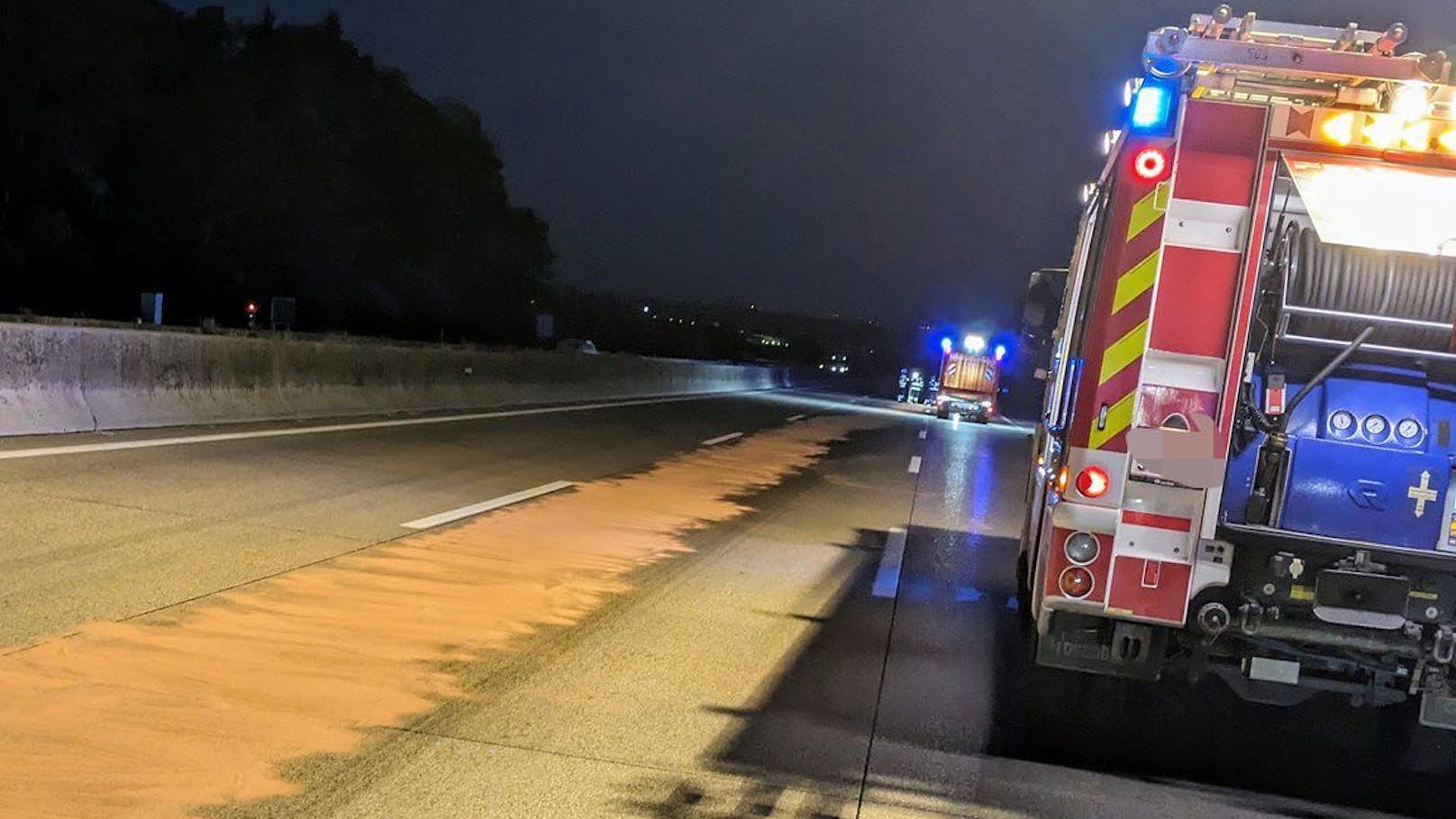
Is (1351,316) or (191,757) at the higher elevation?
(1351,316)

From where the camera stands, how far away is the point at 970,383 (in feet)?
145

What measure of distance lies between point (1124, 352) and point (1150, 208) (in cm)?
65

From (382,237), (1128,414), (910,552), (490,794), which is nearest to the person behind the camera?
(490,794)

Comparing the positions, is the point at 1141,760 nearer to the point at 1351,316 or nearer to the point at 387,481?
the point at 1351,316

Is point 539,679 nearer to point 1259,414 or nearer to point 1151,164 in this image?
point 1259,414

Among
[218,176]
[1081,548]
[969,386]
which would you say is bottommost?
[969,386]

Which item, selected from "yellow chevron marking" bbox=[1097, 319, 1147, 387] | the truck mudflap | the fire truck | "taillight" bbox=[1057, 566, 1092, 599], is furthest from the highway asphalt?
the fire truck

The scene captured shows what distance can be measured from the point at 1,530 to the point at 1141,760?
705cm

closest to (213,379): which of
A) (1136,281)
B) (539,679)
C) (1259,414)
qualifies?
(539,679)

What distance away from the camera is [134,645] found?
693 centimetres

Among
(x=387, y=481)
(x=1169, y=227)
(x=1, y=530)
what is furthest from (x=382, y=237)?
(x=1169, y=227)

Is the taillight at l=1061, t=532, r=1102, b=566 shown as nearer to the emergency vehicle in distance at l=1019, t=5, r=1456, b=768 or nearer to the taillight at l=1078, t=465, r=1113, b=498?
the emergency vehicle in distance at l=1019, t=5, r=1456, b=768

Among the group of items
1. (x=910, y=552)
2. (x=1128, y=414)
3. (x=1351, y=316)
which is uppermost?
(x=1351, y=316)

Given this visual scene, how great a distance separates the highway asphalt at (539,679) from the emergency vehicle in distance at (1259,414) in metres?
0.72
